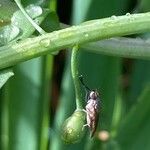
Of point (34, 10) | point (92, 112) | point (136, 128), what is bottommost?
point (136, 128)

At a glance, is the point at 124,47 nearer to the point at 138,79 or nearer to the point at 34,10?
the point at 34,10

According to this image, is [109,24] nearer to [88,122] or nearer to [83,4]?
[88,122]

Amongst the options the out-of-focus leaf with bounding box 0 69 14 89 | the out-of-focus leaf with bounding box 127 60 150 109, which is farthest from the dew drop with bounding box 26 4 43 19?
the out-of-focus leaf with bounding box 127 60 150 109

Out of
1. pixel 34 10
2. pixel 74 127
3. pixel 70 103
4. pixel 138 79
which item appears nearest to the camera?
pixel 74 127

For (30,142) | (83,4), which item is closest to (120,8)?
(83,4)

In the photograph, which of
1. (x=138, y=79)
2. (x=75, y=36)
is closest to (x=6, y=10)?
(x=75, y=36)

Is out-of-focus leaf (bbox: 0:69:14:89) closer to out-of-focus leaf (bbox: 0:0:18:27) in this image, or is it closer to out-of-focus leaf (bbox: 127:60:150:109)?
out-of-focus leaf (bbox: 0:0:18:27)
